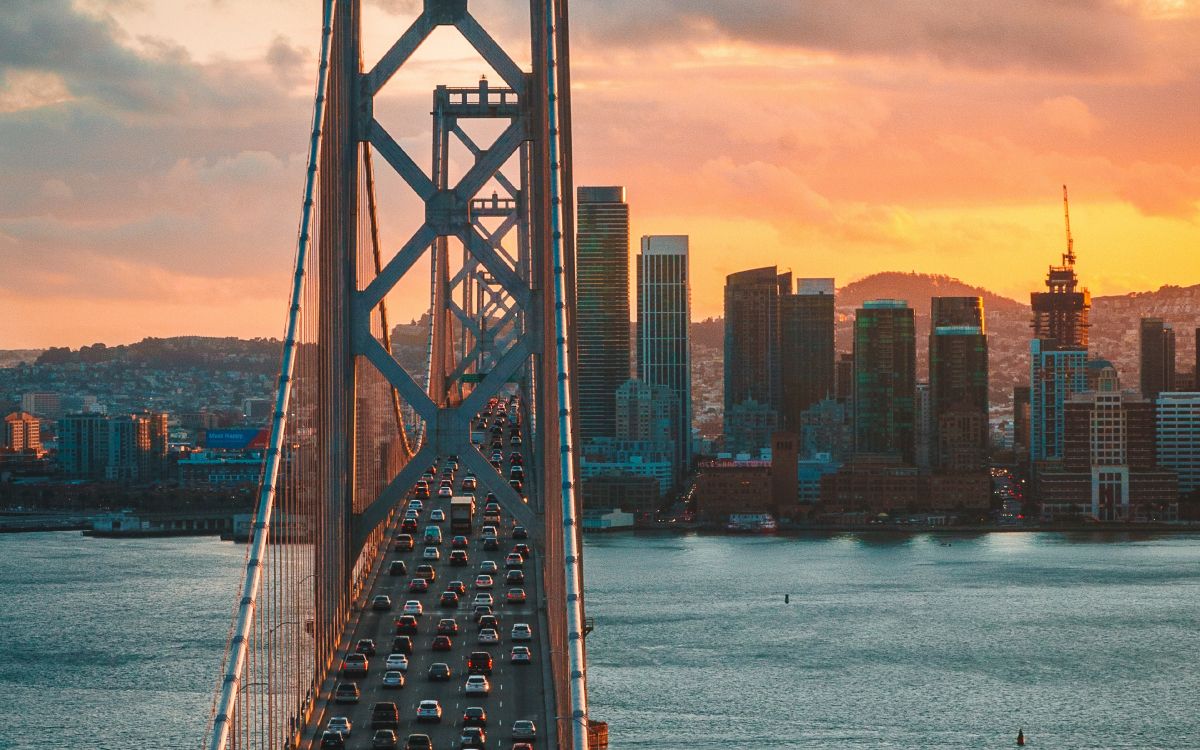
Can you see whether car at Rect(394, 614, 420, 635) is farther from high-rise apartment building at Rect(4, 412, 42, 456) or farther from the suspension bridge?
high-rise apartment building at Rect(4, 412, 42, 456)

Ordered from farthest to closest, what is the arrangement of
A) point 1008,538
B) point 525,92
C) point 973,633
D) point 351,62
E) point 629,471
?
1. point 629,471
2. point 1008,538
3. point 973,633
4. point 525,92
5. point 351,62

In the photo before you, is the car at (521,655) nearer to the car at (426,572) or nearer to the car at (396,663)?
the car at (396,663)

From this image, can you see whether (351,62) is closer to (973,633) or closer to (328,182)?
(328,182)

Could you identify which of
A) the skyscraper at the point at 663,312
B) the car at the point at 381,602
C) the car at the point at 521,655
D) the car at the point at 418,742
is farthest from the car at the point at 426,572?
the skyscraper at the point at 663,312

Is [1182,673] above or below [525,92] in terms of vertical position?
below

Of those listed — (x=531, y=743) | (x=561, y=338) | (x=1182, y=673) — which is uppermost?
(x=561, y=338)

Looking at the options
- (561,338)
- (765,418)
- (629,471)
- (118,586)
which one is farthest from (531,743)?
(765,418)

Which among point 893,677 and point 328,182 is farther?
point 893,677
